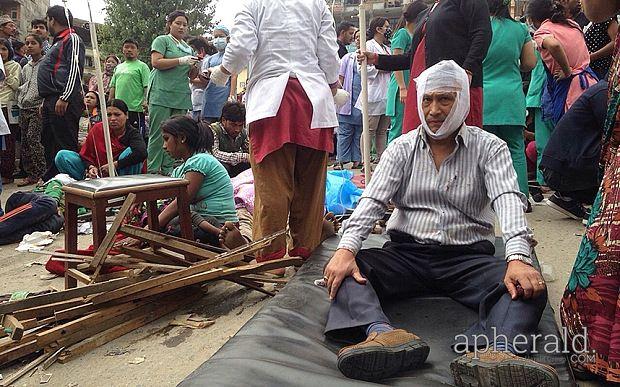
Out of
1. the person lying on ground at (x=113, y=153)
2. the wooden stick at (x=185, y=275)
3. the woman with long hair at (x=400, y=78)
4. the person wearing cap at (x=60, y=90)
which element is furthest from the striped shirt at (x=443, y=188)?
the person wearing cap at (x=60, y=90)

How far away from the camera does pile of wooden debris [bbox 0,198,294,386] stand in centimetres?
242

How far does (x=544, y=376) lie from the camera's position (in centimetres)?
157

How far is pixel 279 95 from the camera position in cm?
329

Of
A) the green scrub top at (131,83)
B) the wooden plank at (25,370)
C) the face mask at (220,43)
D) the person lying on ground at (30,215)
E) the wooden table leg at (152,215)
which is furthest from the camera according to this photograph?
the green scrub top at (131,83)

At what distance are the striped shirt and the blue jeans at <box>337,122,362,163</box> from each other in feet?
16.9

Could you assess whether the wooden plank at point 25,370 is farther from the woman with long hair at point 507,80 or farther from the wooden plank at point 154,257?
the woman with long hair at point 507,80

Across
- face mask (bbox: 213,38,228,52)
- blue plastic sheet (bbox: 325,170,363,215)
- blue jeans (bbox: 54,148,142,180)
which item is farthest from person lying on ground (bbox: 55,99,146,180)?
face mask (bbox: 213,38,228,52)

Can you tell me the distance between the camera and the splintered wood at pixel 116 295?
2.42 m

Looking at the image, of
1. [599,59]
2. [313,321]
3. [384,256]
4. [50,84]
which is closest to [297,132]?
[384,256]

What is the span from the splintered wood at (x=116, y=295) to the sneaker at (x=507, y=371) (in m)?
1.53

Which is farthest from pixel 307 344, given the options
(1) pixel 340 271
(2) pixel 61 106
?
(2) pixel 61 106

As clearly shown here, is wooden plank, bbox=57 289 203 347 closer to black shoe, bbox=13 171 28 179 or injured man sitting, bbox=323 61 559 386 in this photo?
injured man sitting, bbox=323 61 559 386

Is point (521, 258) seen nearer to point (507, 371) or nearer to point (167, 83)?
point (507, 371)

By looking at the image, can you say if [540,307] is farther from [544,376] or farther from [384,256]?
[384,256]
